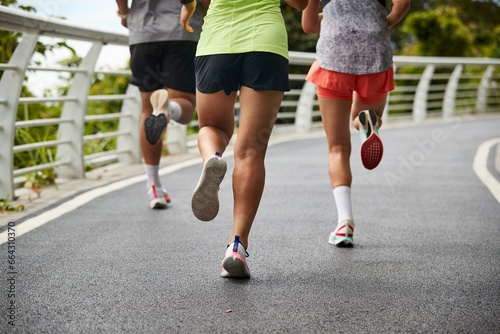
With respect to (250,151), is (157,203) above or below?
below

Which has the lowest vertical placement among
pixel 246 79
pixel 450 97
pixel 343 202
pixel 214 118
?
pixel 450 97

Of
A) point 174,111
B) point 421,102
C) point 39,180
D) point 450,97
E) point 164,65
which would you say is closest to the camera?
point 174,111

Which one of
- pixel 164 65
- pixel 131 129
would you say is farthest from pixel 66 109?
pixel 164 65

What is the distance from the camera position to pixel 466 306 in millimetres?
2637

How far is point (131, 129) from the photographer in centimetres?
744

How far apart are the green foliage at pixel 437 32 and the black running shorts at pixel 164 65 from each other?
61.2ft

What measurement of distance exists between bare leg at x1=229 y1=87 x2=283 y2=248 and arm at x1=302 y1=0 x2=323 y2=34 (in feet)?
3.19

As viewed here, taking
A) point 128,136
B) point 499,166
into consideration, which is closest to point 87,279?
point 128,136

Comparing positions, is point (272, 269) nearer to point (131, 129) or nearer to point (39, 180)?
point (39, 180)

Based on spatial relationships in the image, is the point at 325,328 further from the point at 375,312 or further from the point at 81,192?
the point at 81,192

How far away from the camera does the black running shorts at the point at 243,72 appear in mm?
2963

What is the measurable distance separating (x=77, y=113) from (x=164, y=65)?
1.88m

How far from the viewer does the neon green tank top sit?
9.74 ft

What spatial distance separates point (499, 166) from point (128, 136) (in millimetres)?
4275
